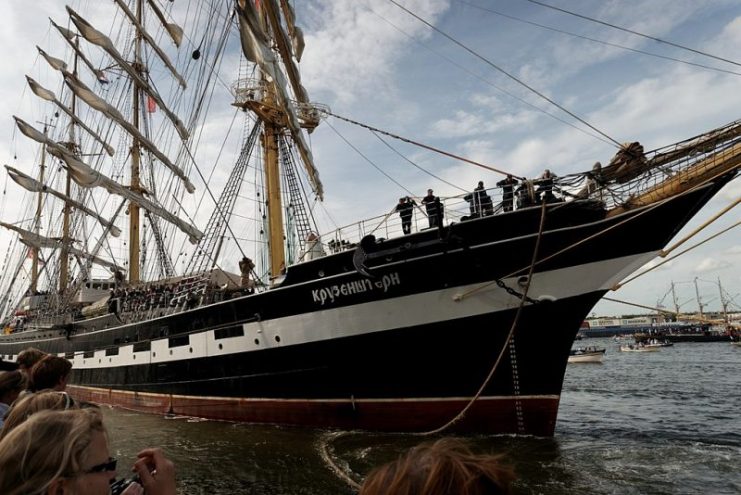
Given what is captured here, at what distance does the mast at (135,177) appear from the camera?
2562 cm

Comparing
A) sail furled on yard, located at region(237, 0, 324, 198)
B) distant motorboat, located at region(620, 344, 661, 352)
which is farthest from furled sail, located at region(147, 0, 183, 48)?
distant motorboat, located at region(620, 344, 661, 352)

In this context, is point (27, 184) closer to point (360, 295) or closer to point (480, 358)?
point (360, 295)

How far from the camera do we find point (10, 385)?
335 centimetres

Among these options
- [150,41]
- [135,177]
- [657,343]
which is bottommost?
[657,343]

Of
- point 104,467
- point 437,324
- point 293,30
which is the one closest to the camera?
point 104,467

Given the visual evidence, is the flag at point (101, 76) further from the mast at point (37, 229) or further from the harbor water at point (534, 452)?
the harbor water at point (534, 452)

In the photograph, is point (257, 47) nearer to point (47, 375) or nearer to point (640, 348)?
point (47, 375)

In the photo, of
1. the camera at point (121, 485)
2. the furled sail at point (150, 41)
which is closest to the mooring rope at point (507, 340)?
the camera at point (121, 485)

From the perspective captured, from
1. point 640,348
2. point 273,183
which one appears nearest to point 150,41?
point 273,183

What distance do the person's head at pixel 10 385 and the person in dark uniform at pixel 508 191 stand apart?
27.0ft

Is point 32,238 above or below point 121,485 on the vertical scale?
above

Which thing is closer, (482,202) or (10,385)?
(10,385)

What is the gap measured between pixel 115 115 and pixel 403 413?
21.1 m

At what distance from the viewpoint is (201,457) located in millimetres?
9078
